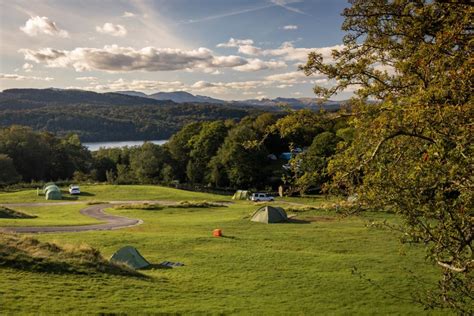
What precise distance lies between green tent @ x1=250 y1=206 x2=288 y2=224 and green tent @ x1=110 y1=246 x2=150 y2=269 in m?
18.2

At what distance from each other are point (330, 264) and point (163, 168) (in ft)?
241

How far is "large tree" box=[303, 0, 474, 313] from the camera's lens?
6.82m

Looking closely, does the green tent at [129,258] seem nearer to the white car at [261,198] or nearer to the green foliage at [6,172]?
the white car at [261,198]

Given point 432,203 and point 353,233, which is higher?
point 432,203

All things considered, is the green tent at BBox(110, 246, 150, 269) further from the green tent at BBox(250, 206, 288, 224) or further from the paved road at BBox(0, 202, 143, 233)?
Result: the green tent at BBox(250, 206, 288, 224)

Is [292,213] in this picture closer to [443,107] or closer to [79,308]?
[79,308]

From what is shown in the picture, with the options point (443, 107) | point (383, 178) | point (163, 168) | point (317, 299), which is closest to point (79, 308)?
point (317, 299)

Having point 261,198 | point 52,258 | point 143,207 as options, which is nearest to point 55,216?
point 143,207

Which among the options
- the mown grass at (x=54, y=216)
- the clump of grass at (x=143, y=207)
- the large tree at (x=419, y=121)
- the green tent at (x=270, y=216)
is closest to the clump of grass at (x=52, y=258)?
the large tree at (x=419, y=121)

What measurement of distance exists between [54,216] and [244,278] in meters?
31.7

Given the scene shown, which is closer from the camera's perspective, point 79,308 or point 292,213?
point 79,308

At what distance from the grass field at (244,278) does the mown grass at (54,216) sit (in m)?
6.75

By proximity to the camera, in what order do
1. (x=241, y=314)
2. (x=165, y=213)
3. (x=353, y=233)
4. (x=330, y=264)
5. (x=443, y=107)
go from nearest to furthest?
1. (x=443, y=107)
2. (x=241, y=314)
3. (x=330, y=264)
4. (x=353, y=233)
5. (x=165, y=213)

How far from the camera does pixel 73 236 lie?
28906 mm
